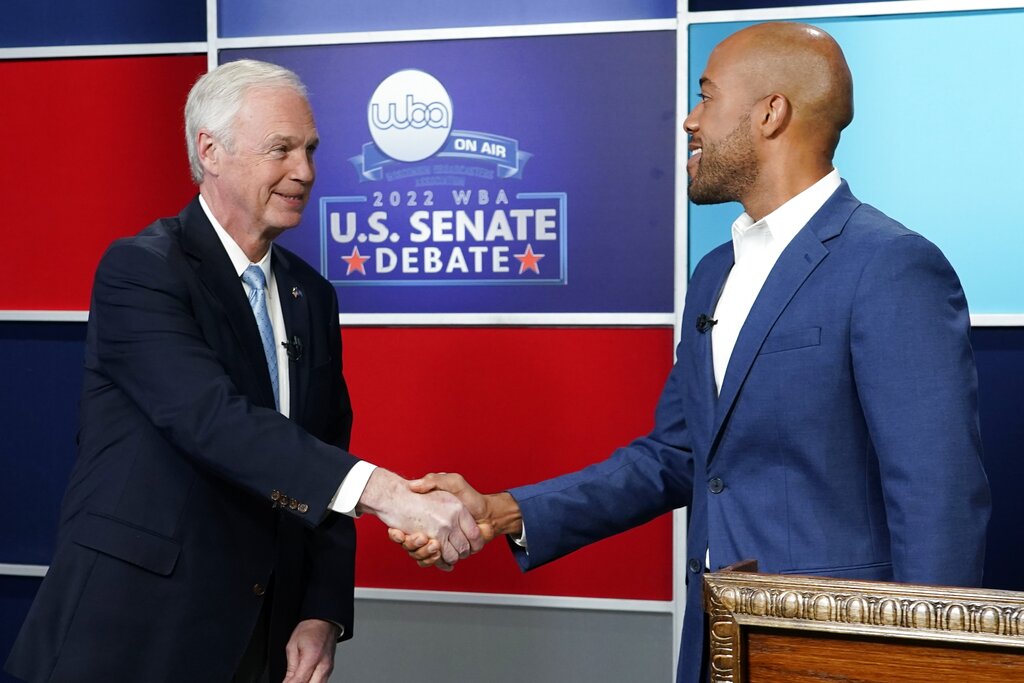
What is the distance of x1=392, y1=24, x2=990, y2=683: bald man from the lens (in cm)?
163

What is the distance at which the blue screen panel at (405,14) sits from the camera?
2.92 m

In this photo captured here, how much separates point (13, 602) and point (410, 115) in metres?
1.72

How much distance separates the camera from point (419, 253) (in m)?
3.05

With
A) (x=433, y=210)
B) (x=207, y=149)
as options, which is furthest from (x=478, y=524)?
(x=433, y=210)

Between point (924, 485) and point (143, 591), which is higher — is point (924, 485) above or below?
above

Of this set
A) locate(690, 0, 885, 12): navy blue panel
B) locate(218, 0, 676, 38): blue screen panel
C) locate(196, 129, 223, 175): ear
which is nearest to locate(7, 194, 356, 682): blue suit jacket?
locate(196, 129, 223, 175): ear

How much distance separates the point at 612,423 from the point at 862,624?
1.84 meters

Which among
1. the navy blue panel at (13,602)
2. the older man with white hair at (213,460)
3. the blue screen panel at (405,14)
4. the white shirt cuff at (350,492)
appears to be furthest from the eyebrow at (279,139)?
the navy blue panel at (13,602)

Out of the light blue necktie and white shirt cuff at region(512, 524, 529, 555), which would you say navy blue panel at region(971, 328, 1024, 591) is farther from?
the light blue necktie

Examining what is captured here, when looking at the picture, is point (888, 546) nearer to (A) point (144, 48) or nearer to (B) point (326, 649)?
(B) point (326, 649)

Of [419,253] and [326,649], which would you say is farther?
[419,253]

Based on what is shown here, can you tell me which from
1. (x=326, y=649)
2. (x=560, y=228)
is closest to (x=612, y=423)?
(x=560, y=228)

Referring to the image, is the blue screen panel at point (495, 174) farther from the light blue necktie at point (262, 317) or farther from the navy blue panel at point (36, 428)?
the light blue necktie at point (262, 317)

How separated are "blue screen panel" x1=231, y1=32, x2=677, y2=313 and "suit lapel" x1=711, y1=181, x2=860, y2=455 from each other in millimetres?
1088
